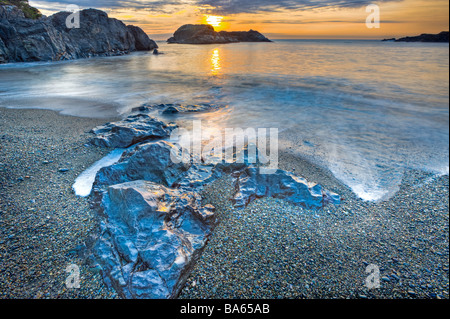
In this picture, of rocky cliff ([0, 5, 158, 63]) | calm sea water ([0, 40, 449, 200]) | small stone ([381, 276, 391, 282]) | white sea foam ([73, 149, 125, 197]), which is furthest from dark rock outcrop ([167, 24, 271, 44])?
small stone ([381, 276, 391, 282])

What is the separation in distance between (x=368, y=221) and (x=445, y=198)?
2.09m

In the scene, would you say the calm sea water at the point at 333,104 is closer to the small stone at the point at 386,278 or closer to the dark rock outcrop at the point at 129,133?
the small stone at the point at 386,278

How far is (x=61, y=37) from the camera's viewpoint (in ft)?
118

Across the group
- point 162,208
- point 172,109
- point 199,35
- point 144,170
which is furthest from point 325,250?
point 199,35

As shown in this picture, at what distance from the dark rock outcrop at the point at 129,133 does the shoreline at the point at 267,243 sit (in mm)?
1630

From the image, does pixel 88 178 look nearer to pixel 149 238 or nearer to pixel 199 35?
pixel 149 238

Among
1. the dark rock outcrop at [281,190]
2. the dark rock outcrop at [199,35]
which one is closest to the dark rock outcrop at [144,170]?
the dark rock outcrop at [281,190]

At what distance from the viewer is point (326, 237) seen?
3.59 m

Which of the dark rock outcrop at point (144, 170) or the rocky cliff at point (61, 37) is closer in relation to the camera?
the dark rock outcrop at point (144, 170)

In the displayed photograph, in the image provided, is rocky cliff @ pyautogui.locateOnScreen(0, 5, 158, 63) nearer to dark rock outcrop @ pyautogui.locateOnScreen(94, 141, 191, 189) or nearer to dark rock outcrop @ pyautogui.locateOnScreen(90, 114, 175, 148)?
dark rock outcrop @ pyautogui.locateOnScreen(90, 114, 175, 148)

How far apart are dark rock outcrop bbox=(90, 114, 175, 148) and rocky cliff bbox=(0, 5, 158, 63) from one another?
3273cm

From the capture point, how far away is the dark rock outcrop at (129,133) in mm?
6586

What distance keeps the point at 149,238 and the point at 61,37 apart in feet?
152

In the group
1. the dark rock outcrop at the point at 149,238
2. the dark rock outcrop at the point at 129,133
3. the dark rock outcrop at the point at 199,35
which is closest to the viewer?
the dark rock outcrop at the point at 149,238
